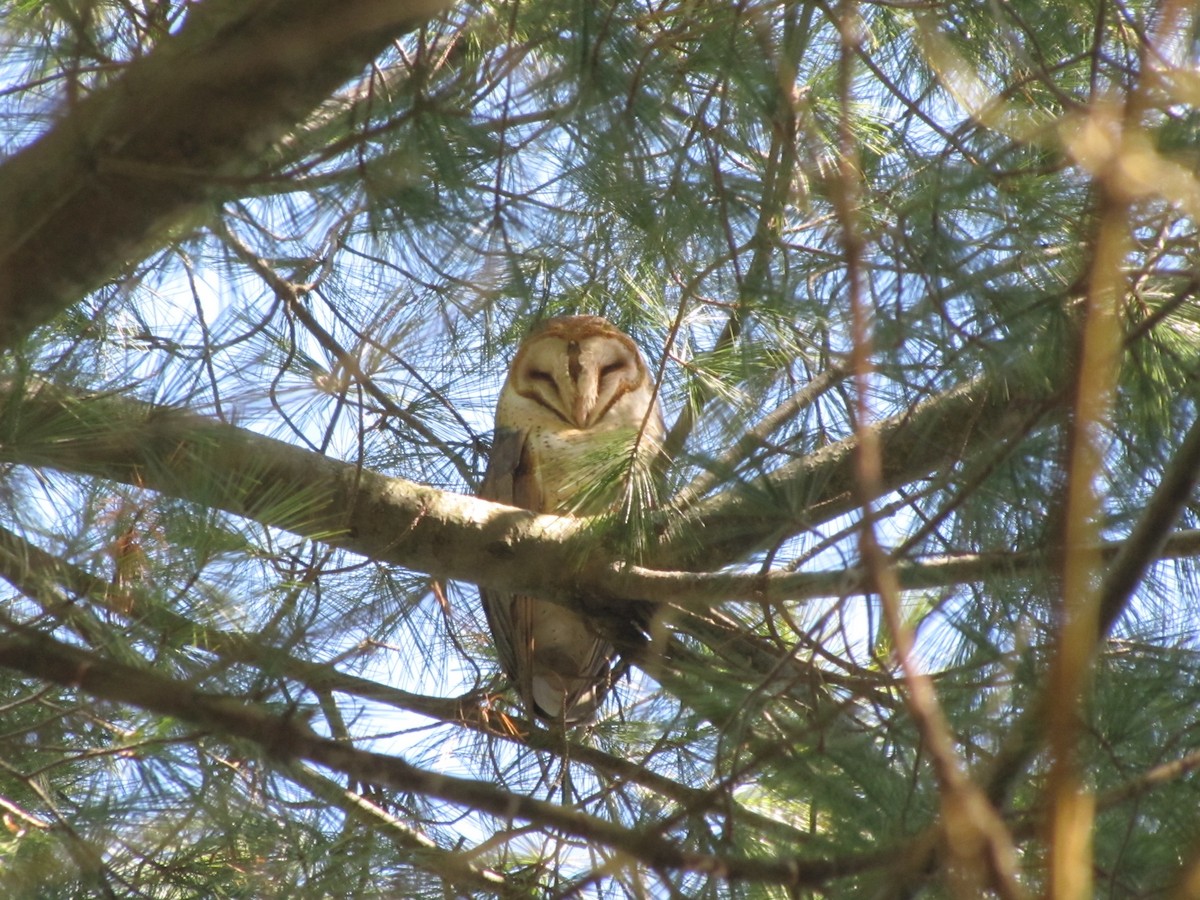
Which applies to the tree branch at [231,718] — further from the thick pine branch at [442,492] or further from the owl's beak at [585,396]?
the owl's beak at [585,396]

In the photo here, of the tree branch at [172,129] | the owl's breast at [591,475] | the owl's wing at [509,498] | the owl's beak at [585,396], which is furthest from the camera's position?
the owl's beak at [585,396]

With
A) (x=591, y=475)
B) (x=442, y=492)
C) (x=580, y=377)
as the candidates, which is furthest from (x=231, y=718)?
(x=580, y=377)

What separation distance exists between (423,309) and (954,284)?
3.65ft

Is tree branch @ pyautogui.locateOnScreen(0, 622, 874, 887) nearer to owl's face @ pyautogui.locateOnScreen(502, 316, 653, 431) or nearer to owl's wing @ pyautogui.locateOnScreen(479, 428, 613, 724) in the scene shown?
owl's wing @ pyautogui.locateOnScreen(479, 428, 613, 724)

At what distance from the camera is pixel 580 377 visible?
134 inches

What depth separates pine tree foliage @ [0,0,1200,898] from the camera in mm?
1405

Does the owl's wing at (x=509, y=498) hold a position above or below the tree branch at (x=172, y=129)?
above

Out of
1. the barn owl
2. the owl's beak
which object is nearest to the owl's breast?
the barn owl

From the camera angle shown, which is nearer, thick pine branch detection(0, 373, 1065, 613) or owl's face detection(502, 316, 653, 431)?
thick pine branch detection(0, 373, 1065, 613)

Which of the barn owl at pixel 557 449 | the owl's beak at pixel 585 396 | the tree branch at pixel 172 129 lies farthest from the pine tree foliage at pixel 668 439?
the owl's beak at pixel 585 396

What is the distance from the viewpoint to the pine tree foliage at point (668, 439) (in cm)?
141

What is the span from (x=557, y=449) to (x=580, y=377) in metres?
0.26

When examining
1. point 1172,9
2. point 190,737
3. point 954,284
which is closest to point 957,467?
point 954,284

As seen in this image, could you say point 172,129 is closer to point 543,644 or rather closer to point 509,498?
Answer: point 509,498
